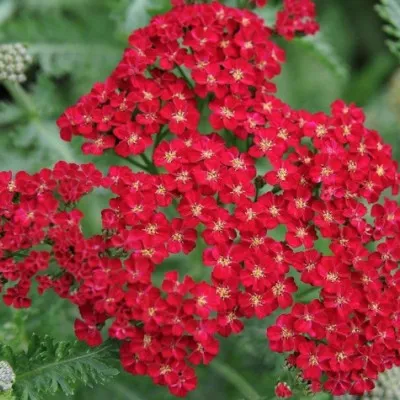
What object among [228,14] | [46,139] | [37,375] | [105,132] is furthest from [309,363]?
[46,139]

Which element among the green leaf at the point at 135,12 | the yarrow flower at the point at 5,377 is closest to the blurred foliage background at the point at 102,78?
the green leaf at the point at 135,12

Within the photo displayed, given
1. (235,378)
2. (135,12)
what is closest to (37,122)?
(135,12)

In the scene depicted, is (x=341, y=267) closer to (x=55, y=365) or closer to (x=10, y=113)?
(x=55, y=365)

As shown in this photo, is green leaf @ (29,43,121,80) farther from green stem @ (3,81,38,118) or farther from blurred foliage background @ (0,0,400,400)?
green stem @ (3,81,38,118)

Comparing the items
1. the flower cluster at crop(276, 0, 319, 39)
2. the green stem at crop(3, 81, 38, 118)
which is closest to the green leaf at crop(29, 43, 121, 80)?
the green stem at crop(3, 81, 38, 118)

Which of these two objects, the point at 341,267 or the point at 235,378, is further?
the point at 235,378
